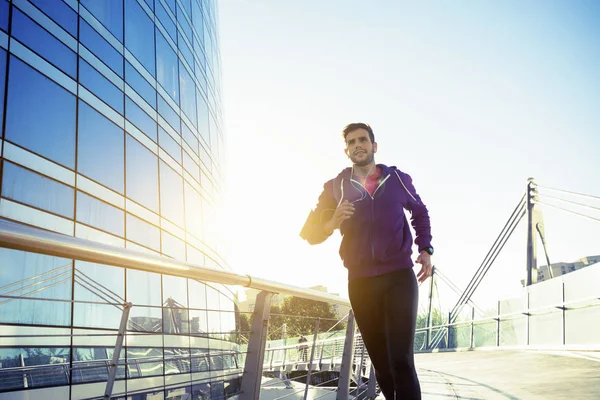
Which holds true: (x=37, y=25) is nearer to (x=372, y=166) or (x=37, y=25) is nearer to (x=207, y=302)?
(x=207, y=302)

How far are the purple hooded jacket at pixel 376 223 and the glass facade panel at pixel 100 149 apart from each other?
A: 10.0 metres

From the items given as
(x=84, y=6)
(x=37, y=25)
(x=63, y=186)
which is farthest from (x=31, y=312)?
(x=84, y=6)

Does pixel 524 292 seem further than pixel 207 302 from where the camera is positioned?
No

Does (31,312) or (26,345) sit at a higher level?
(31,312)

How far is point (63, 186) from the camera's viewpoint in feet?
35.9

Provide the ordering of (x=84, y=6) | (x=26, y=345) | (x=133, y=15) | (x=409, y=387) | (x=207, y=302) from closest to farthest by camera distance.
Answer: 1. (x=409, y=387)
2. (x=26, y=345)
3. (x=84, y=6)
4. (x=133, y=15)
5. (x=207, y=302)

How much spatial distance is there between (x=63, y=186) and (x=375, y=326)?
10154 millimetres

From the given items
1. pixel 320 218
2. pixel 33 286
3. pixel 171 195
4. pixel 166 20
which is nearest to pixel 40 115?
pixel 33 286

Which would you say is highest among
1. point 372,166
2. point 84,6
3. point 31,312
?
point 84,6

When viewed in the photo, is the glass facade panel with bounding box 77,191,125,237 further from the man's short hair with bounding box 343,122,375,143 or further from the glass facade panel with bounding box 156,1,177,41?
the man's short hair with bounding box 343,122,375,143

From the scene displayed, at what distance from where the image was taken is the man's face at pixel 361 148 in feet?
9.92

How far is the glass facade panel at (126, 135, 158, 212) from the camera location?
13547 mm

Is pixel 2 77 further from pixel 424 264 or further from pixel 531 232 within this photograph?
pixel 531 232

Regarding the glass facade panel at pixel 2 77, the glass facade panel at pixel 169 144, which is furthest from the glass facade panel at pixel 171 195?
the glass facade panel at pixel 2 77
